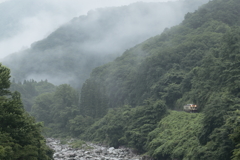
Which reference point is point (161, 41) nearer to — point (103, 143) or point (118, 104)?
point (118, 104)

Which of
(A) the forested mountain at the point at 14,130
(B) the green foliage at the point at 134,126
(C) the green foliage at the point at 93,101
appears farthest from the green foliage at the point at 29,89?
(A) the forested mountain at the point at 14,130

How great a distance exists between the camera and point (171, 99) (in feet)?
227

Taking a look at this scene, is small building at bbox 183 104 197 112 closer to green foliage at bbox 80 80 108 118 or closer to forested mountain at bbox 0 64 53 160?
forested mountain at bbox 0 64 53 160

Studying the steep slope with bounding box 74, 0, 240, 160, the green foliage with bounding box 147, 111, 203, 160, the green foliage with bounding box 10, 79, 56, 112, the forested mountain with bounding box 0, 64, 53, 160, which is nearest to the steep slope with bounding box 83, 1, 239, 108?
the steep slope with bounding box 74, 0, 240, 160

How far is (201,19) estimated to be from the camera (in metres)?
103

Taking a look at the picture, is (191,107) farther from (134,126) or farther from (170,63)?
(170,63)

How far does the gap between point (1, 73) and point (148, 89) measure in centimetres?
5768

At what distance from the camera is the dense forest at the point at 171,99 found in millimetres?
37469

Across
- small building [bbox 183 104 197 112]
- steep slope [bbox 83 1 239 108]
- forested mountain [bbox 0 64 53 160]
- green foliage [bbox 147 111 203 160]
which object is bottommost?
green foliage [bbox 147 111 203 160]

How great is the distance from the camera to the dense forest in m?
37.5

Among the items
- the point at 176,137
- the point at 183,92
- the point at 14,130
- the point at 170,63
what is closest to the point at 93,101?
the point at 170,63

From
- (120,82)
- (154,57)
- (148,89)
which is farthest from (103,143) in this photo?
(120,82)

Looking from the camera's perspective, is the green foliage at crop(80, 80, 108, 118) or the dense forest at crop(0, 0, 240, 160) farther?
the green foliage at crop(80, 80, 108, 118)

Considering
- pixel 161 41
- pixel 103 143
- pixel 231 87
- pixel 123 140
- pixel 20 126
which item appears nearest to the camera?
pixel 20 126
